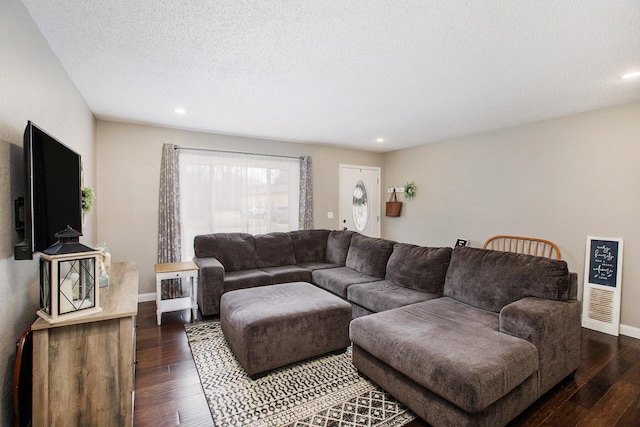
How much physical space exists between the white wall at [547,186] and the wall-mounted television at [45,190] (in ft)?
16.1

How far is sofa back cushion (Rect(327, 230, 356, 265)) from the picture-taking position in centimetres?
443

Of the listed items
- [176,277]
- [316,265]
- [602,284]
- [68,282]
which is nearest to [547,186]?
[602,284]

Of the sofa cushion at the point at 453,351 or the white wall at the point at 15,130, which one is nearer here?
the white wall at the point at 15,130

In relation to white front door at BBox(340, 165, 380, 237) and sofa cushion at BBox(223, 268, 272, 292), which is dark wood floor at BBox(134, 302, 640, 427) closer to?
sofa cushion at BBox(223, 268, 272, 292)

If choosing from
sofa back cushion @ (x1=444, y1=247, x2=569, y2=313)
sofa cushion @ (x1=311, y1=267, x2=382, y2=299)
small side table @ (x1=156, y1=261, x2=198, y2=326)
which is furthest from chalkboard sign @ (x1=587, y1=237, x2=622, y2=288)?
small side table @ (x1=156, y1=261, x2=198, y2=326)

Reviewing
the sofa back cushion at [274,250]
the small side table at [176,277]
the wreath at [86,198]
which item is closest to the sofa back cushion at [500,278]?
the sofa back cushion at [274,250]

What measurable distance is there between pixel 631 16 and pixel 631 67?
0.92 metres

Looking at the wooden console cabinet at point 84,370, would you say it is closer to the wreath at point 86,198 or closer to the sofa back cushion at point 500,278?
the wreath at point 86,198

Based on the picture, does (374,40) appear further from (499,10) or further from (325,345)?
(325,345)

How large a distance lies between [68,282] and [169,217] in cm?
279

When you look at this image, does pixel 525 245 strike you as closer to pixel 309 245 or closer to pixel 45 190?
pixel 309 245

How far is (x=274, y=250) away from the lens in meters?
4.42

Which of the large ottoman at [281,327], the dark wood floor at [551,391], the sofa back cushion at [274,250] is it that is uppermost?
the sofa back cushion at [274,250]

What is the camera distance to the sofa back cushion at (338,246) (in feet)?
14.5
